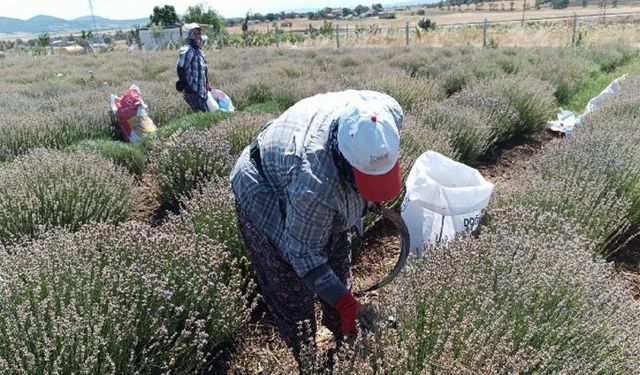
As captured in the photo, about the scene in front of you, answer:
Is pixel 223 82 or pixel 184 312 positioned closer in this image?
pixel 184 312

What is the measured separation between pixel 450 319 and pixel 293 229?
0.59m

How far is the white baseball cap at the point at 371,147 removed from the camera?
1.51 m

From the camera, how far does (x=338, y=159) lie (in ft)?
5.53

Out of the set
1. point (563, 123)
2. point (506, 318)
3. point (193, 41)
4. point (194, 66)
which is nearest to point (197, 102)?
point (194, 66)

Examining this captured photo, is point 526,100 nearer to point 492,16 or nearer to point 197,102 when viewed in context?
point 197,102

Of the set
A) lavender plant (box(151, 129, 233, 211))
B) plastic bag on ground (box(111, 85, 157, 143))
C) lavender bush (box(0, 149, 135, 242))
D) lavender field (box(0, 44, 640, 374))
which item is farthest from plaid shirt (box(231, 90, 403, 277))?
plastic bag on ground (box(111, 85, 157, 143))

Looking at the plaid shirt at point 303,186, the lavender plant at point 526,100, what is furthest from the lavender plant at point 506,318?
the lavender plant at point 526,100

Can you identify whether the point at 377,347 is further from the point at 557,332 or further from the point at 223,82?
the point at 223,82

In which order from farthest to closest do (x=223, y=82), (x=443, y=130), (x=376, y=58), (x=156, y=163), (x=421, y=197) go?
(x=376, y=58) → (x=223, y=82) → (x=443, y=130) → (x=156, y=163) → (x=421, y=197)

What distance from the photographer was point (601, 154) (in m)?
3.51

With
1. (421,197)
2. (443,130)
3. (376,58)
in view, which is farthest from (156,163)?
(376,58)

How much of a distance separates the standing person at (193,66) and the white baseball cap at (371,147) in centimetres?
482

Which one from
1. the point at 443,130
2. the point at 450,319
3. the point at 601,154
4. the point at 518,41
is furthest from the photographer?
the point at 518,41

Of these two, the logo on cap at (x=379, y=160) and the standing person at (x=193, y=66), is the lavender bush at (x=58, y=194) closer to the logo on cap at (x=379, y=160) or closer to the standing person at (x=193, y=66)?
the logo on cap at (x=379, y=160)
